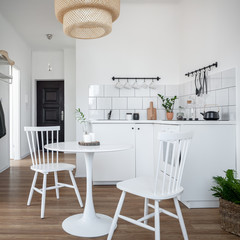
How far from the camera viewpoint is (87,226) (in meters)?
2.03

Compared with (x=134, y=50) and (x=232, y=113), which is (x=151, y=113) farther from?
(x=232, y=113)

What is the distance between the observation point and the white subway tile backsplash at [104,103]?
385cm

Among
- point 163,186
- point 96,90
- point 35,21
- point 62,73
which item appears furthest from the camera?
point 62,73

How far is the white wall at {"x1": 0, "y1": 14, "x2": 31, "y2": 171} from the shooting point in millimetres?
4284

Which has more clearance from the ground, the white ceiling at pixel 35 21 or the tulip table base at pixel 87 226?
the white ceiling at pixel 35 21

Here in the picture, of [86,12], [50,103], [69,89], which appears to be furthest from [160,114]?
[50,103]

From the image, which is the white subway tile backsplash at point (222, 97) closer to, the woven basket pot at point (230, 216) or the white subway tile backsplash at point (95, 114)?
the woven basket pot at point (230, 216)

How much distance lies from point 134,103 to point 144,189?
7.77 ft

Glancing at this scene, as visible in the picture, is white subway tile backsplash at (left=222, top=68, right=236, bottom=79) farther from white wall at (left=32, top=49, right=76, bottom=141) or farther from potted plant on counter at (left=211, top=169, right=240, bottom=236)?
white wall at (left=32, top=49, right=76, bottom=141)

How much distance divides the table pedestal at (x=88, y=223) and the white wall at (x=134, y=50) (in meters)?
1.69

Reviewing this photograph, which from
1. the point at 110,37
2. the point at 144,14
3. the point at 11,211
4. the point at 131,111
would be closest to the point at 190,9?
the point at 144,14

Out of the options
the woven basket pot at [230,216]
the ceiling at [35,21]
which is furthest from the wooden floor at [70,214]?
the ceiling at [35,21]

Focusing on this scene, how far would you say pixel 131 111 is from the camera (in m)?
3.85

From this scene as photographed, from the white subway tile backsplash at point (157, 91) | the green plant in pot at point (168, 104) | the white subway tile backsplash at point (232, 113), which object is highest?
the white subway tile backsplash at point (157, 91)
